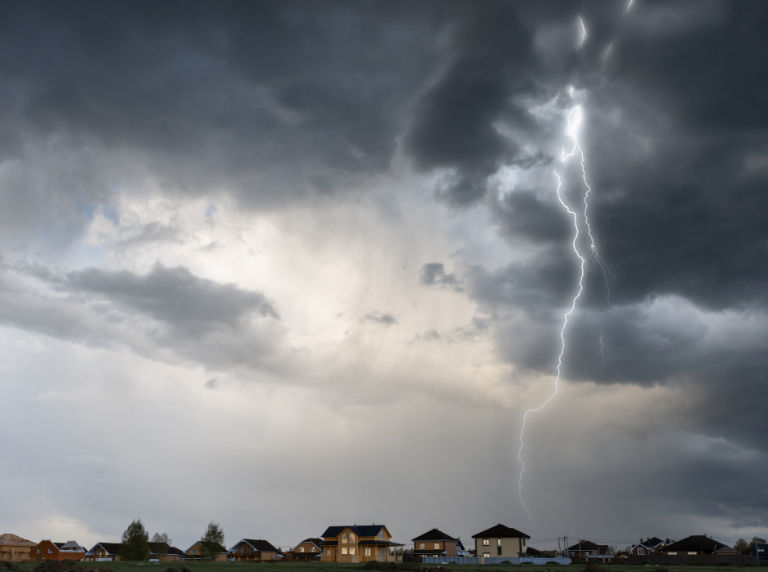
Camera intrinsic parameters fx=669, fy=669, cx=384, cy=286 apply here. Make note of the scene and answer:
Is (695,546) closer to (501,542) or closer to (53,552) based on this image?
(501,542)

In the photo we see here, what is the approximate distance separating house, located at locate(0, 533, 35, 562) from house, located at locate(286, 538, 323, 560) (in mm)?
63620

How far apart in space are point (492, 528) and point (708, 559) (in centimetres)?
3726

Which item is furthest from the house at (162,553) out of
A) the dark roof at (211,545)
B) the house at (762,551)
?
the house at (762,551)

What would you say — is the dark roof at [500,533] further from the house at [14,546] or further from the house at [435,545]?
the house at [14,546]

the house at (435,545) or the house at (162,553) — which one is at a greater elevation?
the house at (435,545)

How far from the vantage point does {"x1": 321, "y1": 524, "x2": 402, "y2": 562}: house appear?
137 m

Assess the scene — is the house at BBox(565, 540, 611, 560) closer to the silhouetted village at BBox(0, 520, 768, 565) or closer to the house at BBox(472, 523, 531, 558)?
the silhouetted village at BBox(0, 520, 768, 565)

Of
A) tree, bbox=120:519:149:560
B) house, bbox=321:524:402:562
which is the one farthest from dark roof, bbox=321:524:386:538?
tree, bbox=120:519:149:560

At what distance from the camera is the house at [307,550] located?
164375 millimetres

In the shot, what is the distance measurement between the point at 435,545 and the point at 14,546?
4174 inches

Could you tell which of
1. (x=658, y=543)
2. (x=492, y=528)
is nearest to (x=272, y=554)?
(x=492, y=528)

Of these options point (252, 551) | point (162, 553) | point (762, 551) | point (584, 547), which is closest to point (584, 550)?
point (584, 547)

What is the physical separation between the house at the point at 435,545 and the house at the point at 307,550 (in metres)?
34.0

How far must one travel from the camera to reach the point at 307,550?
549 ft
